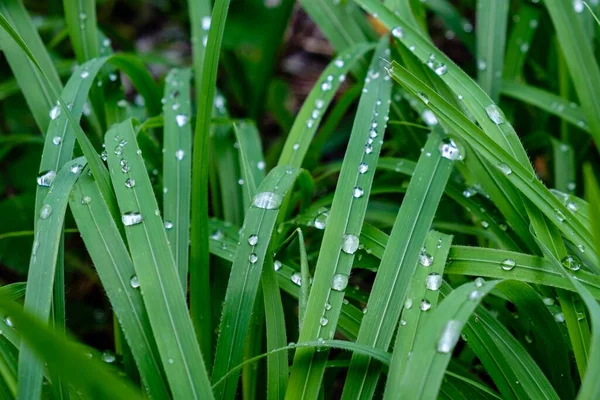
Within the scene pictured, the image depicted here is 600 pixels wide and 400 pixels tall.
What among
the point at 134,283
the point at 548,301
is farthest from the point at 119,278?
the point at 548,301

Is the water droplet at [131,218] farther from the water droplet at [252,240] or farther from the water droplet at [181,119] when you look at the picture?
the water droplet at [181,119]

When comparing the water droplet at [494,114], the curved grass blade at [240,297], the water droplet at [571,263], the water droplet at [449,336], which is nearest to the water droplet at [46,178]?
the curved grass blade at [240,297]

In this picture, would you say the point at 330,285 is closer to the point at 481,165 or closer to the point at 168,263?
the point at 168,263

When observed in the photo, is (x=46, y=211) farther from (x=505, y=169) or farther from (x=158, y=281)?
(x=505, y=169)

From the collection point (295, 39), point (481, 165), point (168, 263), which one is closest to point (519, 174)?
point (481, 165)

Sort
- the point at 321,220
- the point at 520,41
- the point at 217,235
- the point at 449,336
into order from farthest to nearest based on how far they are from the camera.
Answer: the point at 520,41 < the point at 217,235 < the point at 321,220 < the point at 449,336

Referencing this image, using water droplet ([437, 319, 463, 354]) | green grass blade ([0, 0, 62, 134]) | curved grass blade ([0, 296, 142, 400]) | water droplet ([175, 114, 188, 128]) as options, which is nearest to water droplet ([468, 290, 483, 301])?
water droplet ([437, 319, 463, 354])
